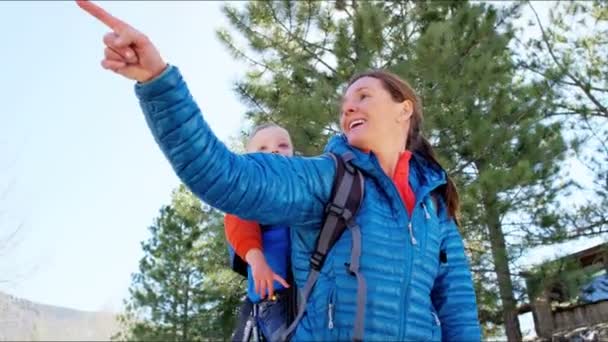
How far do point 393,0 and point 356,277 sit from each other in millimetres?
8440

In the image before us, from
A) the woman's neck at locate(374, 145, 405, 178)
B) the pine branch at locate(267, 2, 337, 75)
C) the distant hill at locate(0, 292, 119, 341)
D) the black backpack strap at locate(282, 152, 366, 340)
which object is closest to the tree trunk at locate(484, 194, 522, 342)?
the pine branch at locate(267, 2, 337, 75)

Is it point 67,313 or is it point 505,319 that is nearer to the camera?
point 505,319

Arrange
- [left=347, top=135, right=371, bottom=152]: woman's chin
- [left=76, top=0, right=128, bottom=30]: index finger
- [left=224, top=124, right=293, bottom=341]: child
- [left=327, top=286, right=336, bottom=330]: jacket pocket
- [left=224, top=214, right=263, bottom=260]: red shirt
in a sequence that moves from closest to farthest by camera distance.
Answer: [left=76, top=0, right=128, bottom=30]: index finger
[left=327, top=286, right=336, bottom=330]: jacket pocket
[left=347, top=135, right=371, bottom=152]: woman's chin
[left=224, top=124, right=293, bottom=341]: child
[left=224, top=214, right=263, bottom=260]: red shirt

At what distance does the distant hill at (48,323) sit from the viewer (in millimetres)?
4516

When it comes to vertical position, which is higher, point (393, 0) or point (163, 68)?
point (393, 0)

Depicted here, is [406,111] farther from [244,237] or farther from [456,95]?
[456,95]

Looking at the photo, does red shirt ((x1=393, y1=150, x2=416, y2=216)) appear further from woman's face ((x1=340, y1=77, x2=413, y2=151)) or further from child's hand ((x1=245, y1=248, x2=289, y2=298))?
child's hand ((x1=245, y1=248, x2=289, y2=298))

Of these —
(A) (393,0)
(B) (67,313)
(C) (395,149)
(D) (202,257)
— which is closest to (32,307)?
(D) (202,257)

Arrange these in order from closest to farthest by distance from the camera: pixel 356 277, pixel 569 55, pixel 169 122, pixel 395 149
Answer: pixel 169 122 < pixel 356 277 < pixel 395 149 < pixel 569 55

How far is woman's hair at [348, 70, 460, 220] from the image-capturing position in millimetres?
1536

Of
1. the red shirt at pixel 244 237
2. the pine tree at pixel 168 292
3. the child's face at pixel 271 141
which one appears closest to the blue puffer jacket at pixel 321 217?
the red shirt at pixel 244 237

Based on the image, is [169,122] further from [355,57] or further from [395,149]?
[355,57]

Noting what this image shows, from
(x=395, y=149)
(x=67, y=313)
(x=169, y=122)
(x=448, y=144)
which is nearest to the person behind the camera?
(x=169, y=122)

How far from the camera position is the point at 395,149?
1456 millimetres
